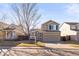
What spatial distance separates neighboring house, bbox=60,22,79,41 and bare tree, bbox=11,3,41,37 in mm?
362

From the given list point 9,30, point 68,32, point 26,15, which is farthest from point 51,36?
point 9,30

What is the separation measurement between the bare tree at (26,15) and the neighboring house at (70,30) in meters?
0.36

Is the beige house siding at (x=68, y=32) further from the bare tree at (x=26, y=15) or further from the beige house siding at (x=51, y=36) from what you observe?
the bare tree at (x=26, y=15)

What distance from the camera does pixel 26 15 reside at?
474cm

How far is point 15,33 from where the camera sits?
4.73 metres

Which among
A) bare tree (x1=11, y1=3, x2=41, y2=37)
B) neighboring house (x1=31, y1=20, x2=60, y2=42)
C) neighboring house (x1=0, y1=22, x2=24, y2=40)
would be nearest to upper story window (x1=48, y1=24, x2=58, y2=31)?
neighboring house (x1=31, y1=20, x2=60, y2=42)

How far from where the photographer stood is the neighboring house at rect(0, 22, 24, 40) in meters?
4.71

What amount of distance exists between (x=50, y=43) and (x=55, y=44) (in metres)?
0.07

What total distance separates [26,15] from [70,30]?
0.61m

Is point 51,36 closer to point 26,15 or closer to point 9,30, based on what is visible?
point 26,15

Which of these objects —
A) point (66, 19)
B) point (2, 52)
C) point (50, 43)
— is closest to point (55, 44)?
point (50, 43)

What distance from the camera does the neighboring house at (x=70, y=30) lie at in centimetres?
469

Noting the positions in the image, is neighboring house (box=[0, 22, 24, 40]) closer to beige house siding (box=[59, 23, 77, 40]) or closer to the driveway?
the driveway

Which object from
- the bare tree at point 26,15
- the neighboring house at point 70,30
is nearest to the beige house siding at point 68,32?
the neighboring house at point 70,30
